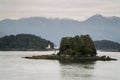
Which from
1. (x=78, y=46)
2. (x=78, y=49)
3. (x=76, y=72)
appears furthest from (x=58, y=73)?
(x=78, y=46)

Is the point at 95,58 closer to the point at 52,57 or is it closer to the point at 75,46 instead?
the point at 75,46

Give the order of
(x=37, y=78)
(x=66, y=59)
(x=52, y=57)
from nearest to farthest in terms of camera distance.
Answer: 1. (x=37, y=78)
2. (x=66, y=59)
3. (x=52, y=57)

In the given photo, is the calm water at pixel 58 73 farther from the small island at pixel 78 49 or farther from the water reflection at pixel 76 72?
the small island at pixel 78 49

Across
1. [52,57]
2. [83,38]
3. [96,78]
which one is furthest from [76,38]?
[96,78]

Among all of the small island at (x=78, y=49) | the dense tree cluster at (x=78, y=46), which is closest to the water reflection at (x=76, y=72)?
the small island at (x=78, y=49)

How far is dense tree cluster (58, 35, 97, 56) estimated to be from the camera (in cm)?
15459

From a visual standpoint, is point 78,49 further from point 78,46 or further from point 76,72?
point 76,72

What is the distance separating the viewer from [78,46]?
155m

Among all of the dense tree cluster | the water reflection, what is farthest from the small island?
the water reflection

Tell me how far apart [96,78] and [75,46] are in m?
74.2

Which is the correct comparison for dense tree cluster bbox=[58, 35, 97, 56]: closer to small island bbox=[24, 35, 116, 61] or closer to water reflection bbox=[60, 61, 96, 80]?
small island bbox=[24, 35, 116, 61]

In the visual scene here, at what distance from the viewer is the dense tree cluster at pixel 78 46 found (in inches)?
6086

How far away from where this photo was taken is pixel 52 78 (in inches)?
3191

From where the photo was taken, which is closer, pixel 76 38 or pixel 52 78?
pixel 52 78
